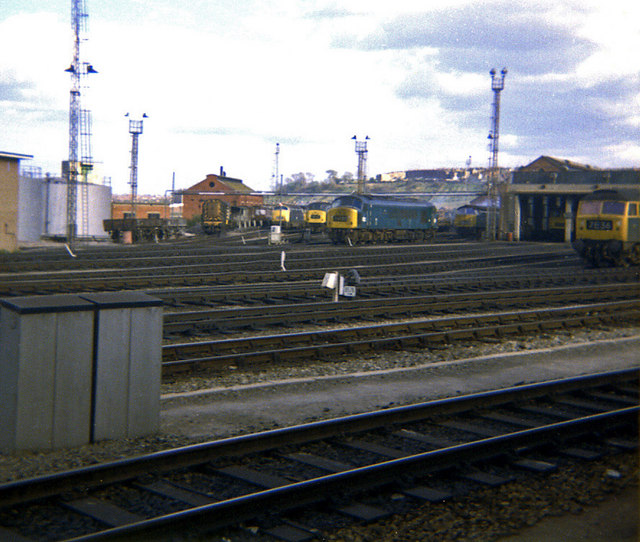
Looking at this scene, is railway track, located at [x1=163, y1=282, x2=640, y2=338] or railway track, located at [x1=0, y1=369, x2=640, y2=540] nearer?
railway track, located at [x1=0, y1=369, x2=640, y2=540]

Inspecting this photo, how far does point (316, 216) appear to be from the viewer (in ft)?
164

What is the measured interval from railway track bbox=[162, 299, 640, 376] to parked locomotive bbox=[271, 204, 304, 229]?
41.9 meters

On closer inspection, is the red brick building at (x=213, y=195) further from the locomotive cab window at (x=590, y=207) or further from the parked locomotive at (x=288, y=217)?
the locomotive cab window at (x=590, y=207)

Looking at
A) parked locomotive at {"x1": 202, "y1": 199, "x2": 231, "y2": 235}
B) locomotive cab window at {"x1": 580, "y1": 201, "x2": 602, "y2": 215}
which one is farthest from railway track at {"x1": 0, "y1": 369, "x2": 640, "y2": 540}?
parked locomotive at {"x1": 202, "y1": 199, "x2": 231, "y2": 235}

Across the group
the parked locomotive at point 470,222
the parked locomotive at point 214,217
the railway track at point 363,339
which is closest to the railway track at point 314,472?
the railway track at point 363,339

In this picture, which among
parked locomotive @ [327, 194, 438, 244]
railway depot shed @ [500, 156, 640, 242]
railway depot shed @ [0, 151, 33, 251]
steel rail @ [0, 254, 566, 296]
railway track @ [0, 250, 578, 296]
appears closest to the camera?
steel rail @ [0, 254, 566, 296]

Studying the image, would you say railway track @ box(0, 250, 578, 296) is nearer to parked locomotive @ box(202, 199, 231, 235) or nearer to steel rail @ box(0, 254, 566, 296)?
steel rail @ box(0, 254, 566, 296)

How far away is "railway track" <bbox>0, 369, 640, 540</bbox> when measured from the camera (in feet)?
14.5

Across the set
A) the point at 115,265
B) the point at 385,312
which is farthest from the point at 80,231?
the point at 385,312

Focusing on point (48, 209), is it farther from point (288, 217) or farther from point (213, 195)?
point (213, 195)

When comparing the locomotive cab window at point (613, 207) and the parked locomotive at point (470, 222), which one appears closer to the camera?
the locomotive cab window at point (613, 207)

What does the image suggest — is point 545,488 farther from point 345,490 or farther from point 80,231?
point 80,231

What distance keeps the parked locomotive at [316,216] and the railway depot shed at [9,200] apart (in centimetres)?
2109

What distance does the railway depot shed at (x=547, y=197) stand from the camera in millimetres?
45812
